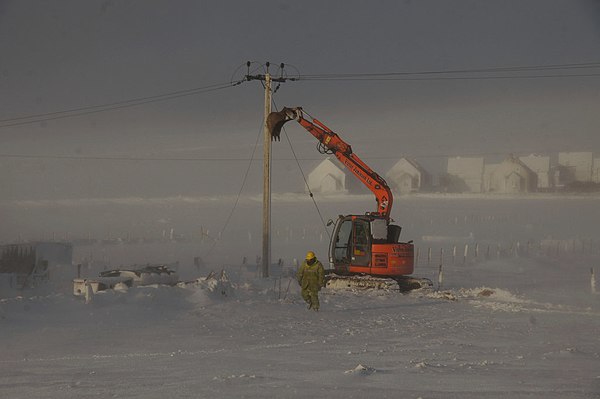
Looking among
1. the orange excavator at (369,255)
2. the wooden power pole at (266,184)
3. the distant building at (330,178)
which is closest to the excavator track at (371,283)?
the orange excavator at (369,255)

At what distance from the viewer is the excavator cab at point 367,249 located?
74.9ft

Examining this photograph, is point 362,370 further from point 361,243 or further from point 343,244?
point 343,244

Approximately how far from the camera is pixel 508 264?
156 ft

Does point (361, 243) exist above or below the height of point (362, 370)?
above

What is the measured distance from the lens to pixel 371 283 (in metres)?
22.6

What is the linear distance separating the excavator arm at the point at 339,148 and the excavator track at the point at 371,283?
101 inches

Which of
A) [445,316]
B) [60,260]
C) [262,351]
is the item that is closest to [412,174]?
[60,260]

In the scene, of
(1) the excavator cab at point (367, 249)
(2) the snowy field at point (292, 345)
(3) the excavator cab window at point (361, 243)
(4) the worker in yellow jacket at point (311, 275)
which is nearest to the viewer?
(2) the snowy field at point (292, 345)

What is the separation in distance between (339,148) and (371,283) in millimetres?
5189

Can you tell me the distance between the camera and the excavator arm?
24.4 metres

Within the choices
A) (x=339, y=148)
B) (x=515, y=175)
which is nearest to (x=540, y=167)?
(x=515, y=175)

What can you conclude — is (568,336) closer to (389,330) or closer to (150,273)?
(389,330)

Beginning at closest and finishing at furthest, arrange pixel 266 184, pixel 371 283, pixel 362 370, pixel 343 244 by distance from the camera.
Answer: pixel 362 370
pixel 371 283
pixel 343 244
pixel 266 184

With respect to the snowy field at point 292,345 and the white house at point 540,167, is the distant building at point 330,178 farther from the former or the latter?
the snowy field at point 292,345
